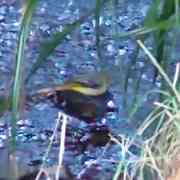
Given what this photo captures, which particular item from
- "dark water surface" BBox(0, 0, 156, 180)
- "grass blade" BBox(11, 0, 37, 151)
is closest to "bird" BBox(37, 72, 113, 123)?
"dark water surface" BBox(0, 0, 156, 180)

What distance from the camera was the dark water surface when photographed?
2.33 m

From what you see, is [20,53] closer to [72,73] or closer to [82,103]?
[82,103]

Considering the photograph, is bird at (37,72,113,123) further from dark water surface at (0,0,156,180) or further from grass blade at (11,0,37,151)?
grass blade at (11,0,37,151)

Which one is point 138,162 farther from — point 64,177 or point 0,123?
point 0,123

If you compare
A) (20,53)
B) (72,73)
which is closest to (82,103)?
(72,73)

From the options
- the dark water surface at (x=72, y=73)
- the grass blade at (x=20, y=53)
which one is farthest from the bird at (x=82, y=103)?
the grass blade at (x=20, y=53)

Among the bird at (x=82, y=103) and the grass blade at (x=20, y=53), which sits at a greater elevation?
the grass blade at (x=20, y=53)

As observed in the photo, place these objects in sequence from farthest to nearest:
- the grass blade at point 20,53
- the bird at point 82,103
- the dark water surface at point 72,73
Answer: the bird at point 82,103 < the dark water surface at point 72,73 < the grass blade at point 20,53

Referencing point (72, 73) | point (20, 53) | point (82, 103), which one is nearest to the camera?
point (20, 53)

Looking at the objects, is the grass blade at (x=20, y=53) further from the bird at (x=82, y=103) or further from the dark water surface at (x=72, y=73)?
the bird at (x=82, y=103)

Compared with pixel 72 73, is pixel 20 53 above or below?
above

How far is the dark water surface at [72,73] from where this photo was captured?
91.8 inches

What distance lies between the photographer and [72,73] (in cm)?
294

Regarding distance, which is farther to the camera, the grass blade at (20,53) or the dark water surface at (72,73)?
the dark water surface at (72,73)
